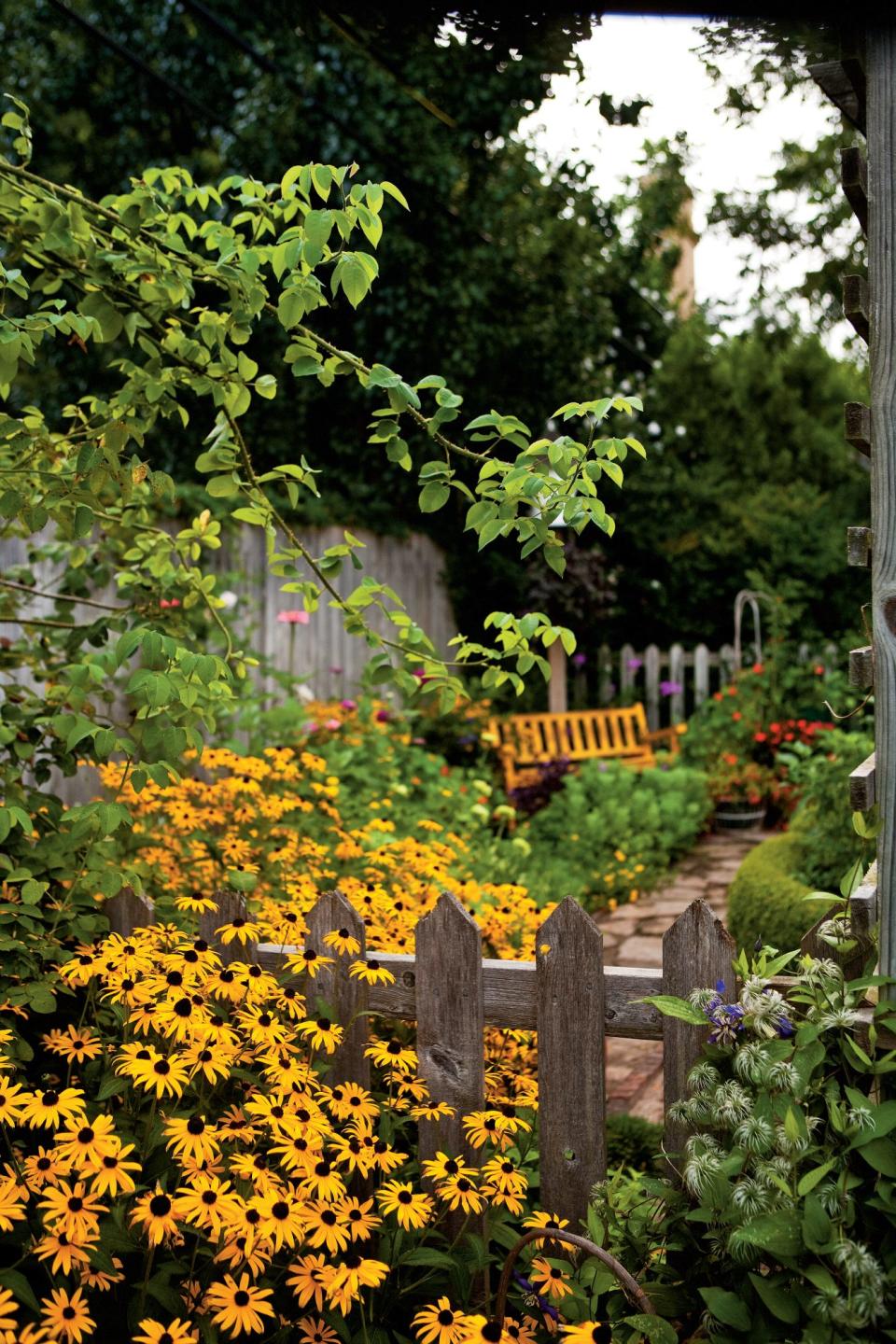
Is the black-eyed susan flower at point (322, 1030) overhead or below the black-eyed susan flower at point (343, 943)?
below

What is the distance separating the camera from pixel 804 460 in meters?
11.5

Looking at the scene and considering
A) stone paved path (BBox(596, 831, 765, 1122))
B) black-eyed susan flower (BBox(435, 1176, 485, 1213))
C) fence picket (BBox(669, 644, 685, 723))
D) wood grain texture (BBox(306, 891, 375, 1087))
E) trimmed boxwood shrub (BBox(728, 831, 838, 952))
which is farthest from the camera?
fence picket (BBox(669, 644, 685, 723))

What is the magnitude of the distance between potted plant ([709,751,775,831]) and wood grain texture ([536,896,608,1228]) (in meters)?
6.26

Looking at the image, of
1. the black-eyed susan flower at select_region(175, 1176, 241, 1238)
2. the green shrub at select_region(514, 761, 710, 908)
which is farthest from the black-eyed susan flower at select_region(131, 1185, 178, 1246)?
the green shrub at select_region(514, 761, 710, 908)

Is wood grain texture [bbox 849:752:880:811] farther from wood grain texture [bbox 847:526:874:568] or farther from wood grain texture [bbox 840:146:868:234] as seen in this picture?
wood grain texture [bbox 840:146:868:234]

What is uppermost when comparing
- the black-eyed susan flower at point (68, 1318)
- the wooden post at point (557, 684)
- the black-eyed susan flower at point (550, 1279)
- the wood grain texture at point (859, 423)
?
the wood grain texture at point (859, 423)

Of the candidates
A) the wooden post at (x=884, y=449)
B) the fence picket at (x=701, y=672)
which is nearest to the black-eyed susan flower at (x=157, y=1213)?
the wooden post at (x=884, y=449)

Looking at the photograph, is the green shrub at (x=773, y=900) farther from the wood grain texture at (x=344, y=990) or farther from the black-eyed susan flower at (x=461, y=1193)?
the black-eyed susan flower at (x=461, y=1193)

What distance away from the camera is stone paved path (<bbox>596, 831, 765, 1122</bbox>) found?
3.62m

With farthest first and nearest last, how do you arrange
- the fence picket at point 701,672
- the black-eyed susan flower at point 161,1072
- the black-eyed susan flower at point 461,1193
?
the fence picket at point 701,672
the black-eyed susan flower at point 461,1193
the black-eyed susan flower at point 161,1072

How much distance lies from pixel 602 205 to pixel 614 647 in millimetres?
3786

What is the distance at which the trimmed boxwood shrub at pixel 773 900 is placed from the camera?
392 centimetres

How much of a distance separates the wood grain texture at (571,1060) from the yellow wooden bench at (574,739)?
5539 millimetres

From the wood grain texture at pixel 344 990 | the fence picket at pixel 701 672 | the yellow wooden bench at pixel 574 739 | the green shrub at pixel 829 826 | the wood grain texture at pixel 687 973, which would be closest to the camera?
the wood grain texture at pixel 687 973
